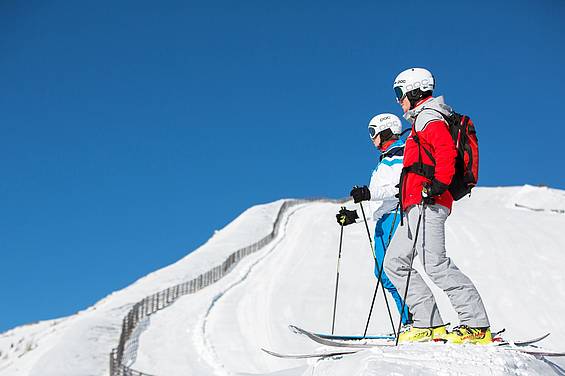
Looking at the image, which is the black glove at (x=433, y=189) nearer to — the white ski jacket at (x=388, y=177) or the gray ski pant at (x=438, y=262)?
the gray ski pant at (x=438, y=262)

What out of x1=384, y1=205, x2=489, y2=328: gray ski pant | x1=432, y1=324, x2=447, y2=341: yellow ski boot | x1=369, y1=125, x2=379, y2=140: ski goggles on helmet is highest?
x1=369, y1=125, x2=379, y2=140: ski goggles on helmet

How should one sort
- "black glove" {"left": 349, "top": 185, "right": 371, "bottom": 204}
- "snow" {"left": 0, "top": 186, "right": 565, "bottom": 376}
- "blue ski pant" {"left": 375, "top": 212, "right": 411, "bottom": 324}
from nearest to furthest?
"snow" {"left": 0, "top": 186, "right": 565, "bottom": 376}
"black glove" {"left": 349, "top": 185, "right": 371, "bottom": 204}
"blue ski pant" {"left": 375, "top": 212, "right": 411, "bottom": 324}

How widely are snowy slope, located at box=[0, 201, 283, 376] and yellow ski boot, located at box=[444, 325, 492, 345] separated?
33.8 feet

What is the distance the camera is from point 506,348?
539 centimetres

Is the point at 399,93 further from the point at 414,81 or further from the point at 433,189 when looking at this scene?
the point at 433,189

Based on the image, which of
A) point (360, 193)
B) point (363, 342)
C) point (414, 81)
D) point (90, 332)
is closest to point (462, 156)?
point (414, 81)

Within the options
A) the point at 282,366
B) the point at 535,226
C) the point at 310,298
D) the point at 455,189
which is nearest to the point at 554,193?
the point at 535,226

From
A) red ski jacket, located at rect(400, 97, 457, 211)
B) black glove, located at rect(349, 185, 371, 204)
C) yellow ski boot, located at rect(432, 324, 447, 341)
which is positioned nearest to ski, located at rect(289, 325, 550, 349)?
yellow ski boot, located at rect(432, 324, 447, 341)

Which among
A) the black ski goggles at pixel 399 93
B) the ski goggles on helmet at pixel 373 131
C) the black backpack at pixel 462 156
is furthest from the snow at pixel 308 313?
the ski goggles on helmet at pixel 373 131

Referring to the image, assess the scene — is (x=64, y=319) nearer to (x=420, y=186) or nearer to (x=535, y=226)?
(x=535, y=226)

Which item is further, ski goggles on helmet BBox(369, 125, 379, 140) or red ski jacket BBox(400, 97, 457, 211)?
ski goggles on helmet BBox(369, 125, 379, 140)

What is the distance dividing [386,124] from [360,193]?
113cm

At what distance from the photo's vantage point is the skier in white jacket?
23.1 ft

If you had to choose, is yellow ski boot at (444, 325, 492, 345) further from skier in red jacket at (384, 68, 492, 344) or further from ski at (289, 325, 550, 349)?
ski at (289, 325, 550, 349)
